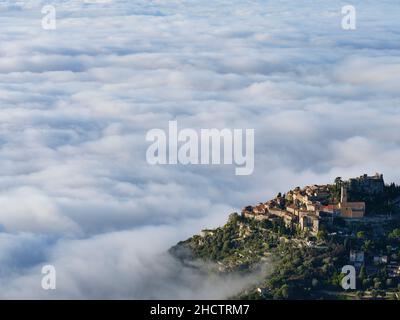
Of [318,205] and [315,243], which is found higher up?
[318,205]

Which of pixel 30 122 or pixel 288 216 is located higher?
pixel 30 122

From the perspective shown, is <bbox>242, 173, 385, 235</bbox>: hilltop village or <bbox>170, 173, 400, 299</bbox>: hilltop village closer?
<bbox>170, 173, 400, 299</bbox>: hilltop village

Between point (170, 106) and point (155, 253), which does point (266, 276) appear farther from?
Answer: point (170, 106)

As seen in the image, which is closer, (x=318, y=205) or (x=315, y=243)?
(x=315, y=243)

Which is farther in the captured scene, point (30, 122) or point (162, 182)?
point (30, 122)

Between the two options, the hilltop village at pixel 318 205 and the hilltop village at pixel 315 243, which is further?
the hilltop village at pixel 318 205
